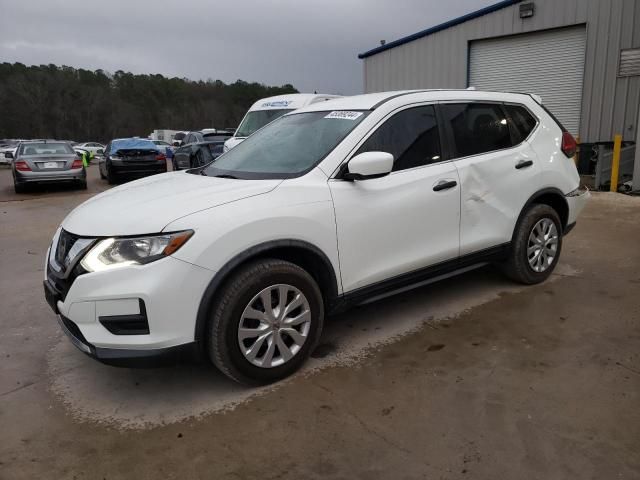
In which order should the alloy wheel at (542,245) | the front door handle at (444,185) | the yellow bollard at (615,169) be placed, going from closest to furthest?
the front door handle at (444,185)
the alloy wheel at (542,245)
the yellow bollard at (615,169)

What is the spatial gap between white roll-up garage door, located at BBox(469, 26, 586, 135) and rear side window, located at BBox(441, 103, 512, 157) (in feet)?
32.3

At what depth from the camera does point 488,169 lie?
13.3 ft

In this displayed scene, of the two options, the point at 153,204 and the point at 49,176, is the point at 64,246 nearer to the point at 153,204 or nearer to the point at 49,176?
the point at 153,204

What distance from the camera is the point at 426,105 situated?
3865mm

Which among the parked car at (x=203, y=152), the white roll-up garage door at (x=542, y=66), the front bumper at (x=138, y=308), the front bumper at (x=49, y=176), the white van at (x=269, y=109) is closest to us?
the front bumper at (x=138, y=308)

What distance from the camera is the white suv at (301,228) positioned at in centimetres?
271

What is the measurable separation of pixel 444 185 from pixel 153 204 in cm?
202

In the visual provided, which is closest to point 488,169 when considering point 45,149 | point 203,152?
point 203,152

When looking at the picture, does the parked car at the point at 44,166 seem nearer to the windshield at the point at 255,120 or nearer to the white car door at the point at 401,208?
the windshield at the point at 255,120

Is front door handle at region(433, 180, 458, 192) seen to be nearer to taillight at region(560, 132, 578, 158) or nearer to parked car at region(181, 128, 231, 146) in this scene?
taillight at region(560, 132, 578, 158)

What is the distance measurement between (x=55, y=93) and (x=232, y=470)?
88.2 metres

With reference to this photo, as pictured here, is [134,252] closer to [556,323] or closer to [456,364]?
[456,364]

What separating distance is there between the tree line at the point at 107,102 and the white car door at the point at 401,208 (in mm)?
64905

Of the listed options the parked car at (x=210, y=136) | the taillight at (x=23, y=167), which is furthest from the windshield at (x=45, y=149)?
the parked car at (x=210, y=136)
